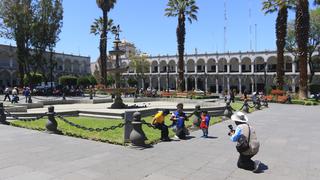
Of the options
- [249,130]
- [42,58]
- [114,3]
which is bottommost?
[249,130]

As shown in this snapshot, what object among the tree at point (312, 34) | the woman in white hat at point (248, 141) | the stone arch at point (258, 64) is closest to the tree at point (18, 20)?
the tree at point (312, 34)

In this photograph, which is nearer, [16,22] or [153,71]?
[16,22]

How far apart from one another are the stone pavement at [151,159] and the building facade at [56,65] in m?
45.0

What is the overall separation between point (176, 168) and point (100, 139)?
12.5 feet

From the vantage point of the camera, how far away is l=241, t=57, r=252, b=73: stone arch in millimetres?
67375

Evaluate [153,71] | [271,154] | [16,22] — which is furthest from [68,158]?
[153,71]

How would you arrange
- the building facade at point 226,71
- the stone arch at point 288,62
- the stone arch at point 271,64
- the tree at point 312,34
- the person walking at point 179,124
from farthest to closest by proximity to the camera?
the stone arch at point 271,64
the building facade at point 226,71
the stone arch at point 288,62
the tree at point 312,34
the person walking at point 179,124

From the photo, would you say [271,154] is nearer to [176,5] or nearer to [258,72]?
[176,5]

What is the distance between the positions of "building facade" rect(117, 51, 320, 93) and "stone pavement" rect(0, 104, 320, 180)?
4919cm

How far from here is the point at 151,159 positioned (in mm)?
8352

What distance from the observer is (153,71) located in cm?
7931

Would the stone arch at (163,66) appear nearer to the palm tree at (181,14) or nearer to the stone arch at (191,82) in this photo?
the stone arch at (191,82)

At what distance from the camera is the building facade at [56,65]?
212ft

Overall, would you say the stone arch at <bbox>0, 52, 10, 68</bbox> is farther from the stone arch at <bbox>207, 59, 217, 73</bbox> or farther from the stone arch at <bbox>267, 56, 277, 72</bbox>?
the stone arch at <bbox>267, 56, 277, 72</bbox>
